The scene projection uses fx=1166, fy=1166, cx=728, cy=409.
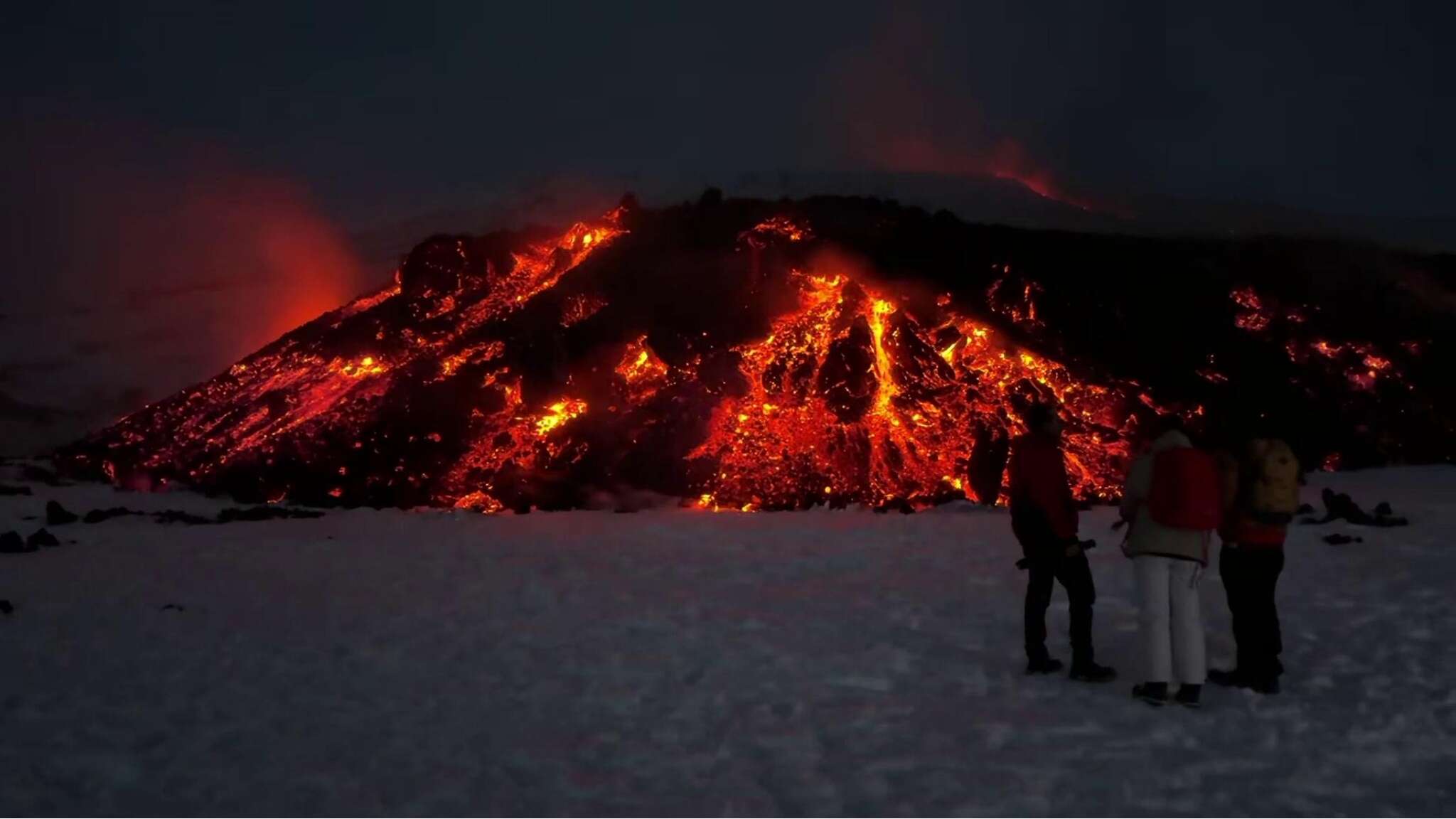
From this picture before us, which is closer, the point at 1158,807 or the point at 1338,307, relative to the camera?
the point at 1158,807

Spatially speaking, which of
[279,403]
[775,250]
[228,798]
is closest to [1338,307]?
[775,250]

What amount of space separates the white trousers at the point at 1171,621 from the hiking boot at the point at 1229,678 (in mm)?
536

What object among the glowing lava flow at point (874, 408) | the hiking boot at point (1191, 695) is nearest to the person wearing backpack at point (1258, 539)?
the hiking boot at point (1191, 695)

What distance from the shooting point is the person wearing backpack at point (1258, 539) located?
853 cm

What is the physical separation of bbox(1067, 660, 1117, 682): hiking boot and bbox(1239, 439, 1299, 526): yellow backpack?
1.58m

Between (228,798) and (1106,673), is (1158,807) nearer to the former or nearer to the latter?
(1106,673)

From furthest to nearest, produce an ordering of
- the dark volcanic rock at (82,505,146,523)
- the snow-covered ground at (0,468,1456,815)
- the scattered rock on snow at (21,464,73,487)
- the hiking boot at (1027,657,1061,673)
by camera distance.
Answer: the scattered rock on snow at (21,464,73,487) → the dark volcanic rock at (82,505,146,523) → the hiking boot at (1027,657,1061,673) → the snow-covered ground at (0,468,1456,815)

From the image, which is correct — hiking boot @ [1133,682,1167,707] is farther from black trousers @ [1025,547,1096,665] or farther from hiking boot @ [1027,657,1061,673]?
hiking boot @ [1027,657,1061,673]

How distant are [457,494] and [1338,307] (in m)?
21.3

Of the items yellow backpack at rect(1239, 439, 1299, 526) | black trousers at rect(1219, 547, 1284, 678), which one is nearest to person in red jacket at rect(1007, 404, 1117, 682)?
black trousers at rect(1219, 547, 1284, 678)

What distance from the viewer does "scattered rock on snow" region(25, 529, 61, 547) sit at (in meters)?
17.5

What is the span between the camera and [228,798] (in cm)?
664

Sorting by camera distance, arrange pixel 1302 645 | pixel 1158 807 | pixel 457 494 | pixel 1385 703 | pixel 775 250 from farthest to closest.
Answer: pixel 775 250
pixel 457 494
pixel 1302 645
pixel 1385 703
pixel 1158 807

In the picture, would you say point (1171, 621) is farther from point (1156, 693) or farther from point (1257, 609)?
point (1257, 609)
